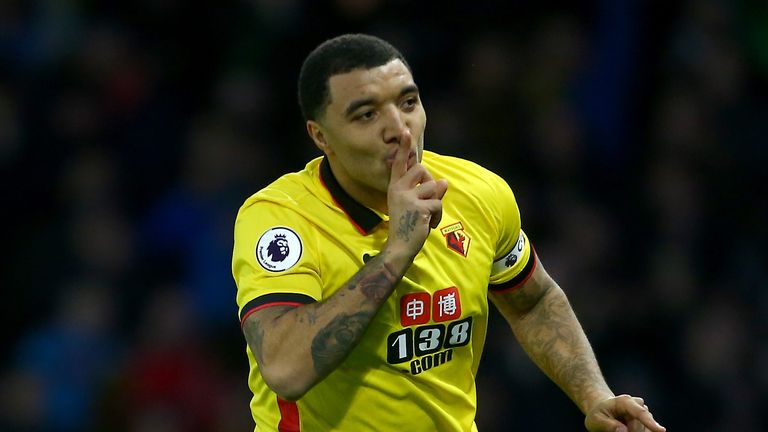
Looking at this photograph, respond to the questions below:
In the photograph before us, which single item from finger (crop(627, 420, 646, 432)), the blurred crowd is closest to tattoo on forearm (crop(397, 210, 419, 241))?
finger (crop(627, 420, 646, 432))

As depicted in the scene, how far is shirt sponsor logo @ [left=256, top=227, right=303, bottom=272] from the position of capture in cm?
392

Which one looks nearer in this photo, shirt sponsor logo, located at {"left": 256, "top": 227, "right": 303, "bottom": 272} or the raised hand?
the raised hand

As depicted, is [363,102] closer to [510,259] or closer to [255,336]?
[255,336]

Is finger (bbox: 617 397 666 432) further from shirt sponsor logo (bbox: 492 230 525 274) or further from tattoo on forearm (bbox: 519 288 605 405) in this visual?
shirt sponsor logo (bbox: 492 230 525 274)

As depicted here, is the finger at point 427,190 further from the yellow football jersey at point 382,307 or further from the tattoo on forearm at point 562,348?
the tattoo on forearm at point 562,348

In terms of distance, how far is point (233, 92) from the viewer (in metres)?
8.87

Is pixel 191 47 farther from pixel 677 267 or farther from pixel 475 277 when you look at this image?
pixel 475 277

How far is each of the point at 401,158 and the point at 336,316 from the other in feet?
1.68

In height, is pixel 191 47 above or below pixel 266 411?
above

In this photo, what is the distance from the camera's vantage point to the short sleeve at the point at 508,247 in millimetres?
4469

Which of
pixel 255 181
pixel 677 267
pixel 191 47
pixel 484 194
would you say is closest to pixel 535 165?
pixel 677 267

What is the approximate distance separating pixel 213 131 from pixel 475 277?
4.62 meters

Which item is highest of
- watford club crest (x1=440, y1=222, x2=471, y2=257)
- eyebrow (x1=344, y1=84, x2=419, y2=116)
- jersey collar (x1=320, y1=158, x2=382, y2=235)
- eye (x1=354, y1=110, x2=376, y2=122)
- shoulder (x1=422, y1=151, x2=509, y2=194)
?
eyebrow (x1=344, y1=84, x2=419, y2=116)

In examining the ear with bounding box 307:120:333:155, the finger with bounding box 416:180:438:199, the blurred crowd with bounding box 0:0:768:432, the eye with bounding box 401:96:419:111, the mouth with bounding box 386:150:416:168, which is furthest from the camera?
the blurred crowd with bounding box 0:0:768:432
